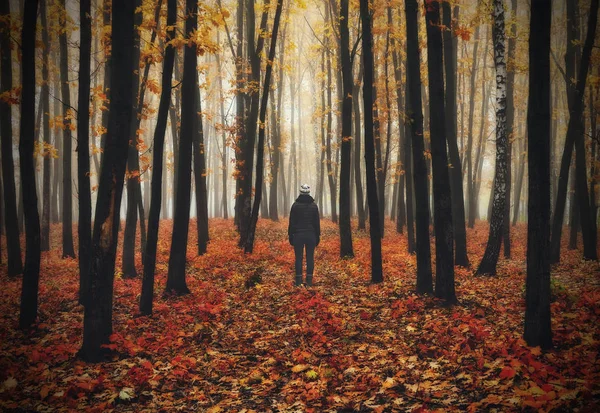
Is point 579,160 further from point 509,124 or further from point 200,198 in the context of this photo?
point 200,198

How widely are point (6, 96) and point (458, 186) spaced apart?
12.8 metres

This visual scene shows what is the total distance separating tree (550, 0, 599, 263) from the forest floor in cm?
270

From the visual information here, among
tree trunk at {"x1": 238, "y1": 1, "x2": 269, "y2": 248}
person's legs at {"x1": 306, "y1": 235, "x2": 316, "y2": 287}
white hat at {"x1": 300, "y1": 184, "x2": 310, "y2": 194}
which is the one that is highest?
tree trunk at {"x1": 238, "y1": 1, "x2": 269, "y2": 248}

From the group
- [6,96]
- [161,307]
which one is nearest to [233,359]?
[161,307]

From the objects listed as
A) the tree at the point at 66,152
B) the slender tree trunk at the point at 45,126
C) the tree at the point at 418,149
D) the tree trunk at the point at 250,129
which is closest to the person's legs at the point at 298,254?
the tree at the point at 418,149

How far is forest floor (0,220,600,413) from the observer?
15.7ft

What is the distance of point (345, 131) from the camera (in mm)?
12281

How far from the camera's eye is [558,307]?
7.19 meters

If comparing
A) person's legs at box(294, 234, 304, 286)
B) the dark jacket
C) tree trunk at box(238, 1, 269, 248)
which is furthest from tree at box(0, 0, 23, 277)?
person's legs at box(294, 234, 304, 286)

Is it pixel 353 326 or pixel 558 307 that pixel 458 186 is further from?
pixel 353 326

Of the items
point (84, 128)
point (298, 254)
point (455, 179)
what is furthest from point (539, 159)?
point (84, 128)

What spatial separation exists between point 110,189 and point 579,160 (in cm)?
1545

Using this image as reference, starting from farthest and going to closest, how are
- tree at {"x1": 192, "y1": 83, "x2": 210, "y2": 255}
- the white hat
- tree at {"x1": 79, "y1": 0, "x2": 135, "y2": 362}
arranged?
tree at {"x1": 192, "y1": 83, "x2": 210, "y2": 255}
the white hat
tree at {"x1": 79, "y1": 0, "x2": 135, "y2": 362}

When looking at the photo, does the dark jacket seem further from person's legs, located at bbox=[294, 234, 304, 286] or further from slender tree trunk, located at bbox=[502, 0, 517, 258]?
slender tree trunk, located at bbox=[502, 0, 517, 258]
